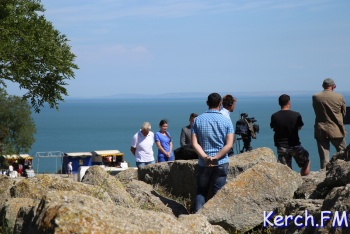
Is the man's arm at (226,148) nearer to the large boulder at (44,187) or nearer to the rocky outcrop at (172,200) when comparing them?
the rocky outcrop at (172,200)

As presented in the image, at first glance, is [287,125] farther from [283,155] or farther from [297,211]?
[297,211]

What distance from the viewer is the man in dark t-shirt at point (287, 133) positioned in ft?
44.6

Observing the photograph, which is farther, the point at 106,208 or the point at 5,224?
the point at 5,224

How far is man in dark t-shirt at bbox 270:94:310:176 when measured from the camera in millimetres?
13594

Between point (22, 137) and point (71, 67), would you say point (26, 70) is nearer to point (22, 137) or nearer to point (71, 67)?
point (71, 67)

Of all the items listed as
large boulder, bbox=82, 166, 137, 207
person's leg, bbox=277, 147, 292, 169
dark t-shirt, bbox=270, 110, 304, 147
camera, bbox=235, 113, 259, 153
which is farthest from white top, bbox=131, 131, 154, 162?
large boulder, bbox=82, 166, 137, 207

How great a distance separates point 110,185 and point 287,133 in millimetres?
4283

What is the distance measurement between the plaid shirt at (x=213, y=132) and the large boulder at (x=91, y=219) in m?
4.23

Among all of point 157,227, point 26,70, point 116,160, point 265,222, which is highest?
point 26,70

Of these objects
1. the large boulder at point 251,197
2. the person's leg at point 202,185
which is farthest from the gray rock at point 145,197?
the large boulder at point 251,197

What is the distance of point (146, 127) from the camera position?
→ 16656 mm

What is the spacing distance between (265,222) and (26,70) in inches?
639

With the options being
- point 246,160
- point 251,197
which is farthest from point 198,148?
point 246,160

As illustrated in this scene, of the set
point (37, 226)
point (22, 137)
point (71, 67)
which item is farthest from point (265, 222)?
point (22, 137)
